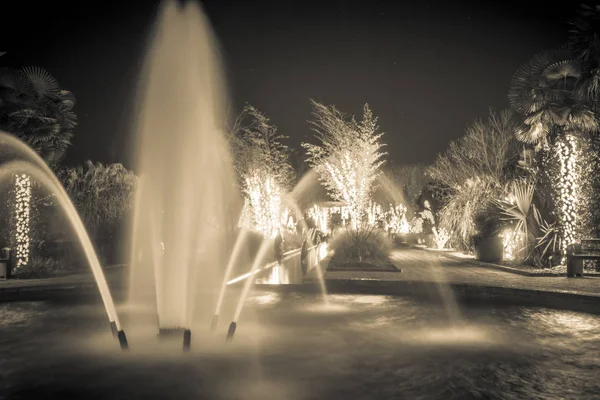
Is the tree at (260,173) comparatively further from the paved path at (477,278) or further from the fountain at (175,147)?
the fountain at (175,147)

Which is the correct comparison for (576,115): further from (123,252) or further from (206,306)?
(123,252)

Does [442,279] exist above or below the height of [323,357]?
above

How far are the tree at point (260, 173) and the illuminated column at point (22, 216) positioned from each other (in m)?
12.9

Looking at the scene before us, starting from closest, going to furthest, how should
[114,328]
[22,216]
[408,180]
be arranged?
[114,328] → [22,216] → [408,180]

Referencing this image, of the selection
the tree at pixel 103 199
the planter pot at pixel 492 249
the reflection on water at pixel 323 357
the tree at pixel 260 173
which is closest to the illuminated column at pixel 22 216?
the tree at pixel 103 199

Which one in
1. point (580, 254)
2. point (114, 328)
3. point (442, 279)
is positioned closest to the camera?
point (114, 328)

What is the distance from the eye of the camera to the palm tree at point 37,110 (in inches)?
719

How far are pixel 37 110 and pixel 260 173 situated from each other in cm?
1360

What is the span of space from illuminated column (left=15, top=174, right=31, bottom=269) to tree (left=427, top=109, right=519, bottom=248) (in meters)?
19.5

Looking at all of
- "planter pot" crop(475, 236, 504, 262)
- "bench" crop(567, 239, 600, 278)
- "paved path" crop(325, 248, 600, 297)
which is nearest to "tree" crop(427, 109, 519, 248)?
"planter pot" crop(475, 236, 504, 262)

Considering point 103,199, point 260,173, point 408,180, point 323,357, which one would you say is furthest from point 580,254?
point 408,180

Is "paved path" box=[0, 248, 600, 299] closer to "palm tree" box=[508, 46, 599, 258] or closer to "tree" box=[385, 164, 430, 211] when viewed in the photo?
"palm tree" box=[508, 46, 599, 258]

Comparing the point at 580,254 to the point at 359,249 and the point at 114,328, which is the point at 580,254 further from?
the point at 114,328

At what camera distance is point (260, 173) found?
3023cm
